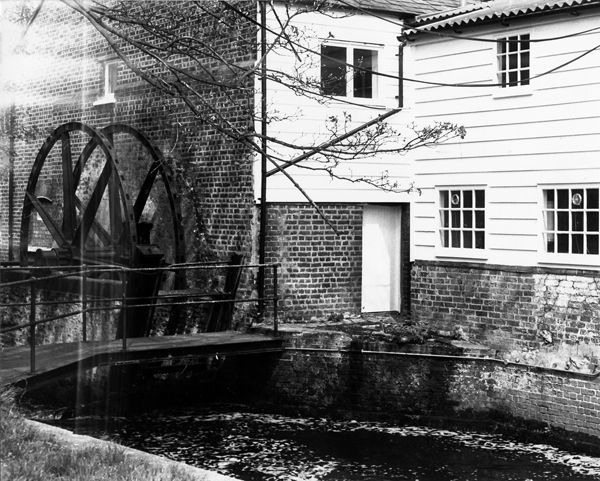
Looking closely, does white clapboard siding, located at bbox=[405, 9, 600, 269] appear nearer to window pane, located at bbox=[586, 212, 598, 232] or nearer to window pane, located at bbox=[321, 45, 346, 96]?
window pane, located at bbox=[586, 212, 598, 232]

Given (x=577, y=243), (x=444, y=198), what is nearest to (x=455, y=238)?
(x=444, y=198)

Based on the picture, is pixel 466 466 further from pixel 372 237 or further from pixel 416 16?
pixel 416 16

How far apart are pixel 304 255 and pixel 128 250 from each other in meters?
2.66

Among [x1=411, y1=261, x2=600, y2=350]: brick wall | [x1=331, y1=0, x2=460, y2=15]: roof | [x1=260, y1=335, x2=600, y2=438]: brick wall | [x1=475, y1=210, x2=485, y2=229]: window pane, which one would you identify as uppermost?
[x1=331, y1=0, x2=460, y2=15]: roof

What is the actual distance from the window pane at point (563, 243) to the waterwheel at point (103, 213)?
5639mm

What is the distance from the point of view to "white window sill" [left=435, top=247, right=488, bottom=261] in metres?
14.4

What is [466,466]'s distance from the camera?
11.4 meters

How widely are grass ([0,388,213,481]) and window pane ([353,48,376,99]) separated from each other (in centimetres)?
942

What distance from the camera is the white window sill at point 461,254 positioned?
1444 centimetres

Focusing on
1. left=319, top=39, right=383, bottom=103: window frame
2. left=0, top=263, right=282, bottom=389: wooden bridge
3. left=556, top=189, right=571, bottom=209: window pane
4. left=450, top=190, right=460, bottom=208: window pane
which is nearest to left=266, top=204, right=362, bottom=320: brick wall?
left=0, top=263, right=282, bottom=389: wooden bridge

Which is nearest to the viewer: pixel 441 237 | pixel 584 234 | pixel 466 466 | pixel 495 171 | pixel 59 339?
pixel 466 466

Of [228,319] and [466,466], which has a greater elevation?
[228,319]

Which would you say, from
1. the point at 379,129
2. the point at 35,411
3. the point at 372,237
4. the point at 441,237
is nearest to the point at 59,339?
the point at 35,411

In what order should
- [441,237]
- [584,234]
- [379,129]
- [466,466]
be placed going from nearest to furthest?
1. [379,129]
2. [466,466]
3. [584,234]
4. [441,237]
